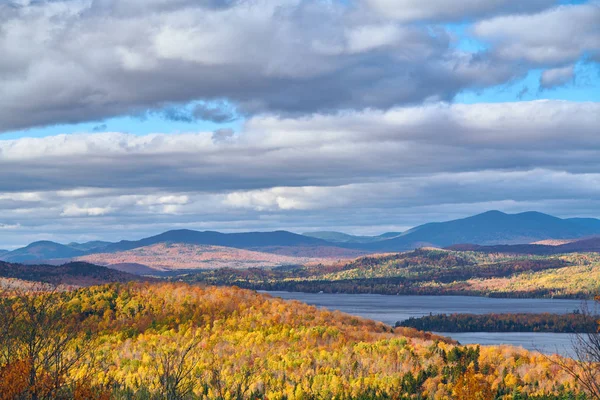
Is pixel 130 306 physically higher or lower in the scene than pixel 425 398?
higher

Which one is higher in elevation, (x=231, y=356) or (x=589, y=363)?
(x=589, y=363)

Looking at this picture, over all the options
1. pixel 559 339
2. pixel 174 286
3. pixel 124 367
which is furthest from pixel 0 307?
pixel 559 339

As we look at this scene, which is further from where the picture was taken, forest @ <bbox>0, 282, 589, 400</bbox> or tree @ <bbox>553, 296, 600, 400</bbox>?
forest @ <bbox>0, 282, 589, 400</bbox>

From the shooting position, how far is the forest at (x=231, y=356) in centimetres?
4766

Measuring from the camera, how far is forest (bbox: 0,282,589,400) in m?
47.7

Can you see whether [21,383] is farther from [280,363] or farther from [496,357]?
[496,357]

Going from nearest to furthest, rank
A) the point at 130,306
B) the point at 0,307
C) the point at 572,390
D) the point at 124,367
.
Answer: the point at 0,307 < the point at 572,390 < the point at 124,367 < the point at 130,306

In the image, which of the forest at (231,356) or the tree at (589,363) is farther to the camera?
the forest at (231,356)

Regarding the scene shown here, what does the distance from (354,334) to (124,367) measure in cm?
2579

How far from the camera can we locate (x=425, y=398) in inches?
2446

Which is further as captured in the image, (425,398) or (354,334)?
(354,334)

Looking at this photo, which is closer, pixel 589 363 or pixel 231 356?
pixel 589 363

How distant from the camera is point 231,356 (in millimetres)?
71500

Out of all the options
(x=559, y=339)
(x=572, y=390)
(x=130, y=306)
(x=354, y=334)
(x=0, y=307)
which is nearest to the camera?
(x=0, y=307)
